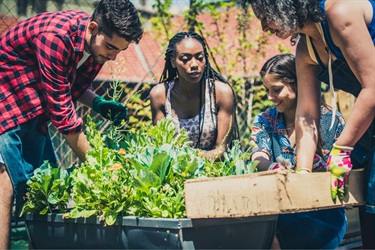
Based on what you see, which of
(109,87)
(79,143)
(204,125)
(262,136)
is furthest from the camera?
(109,87)

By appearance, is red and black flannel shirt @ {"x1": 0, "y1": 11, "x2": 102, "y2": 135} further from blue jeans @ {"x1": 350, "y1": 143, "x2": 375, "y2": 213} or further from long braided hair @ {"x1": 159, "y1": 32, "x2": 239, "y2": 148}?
blue jeans @ {"x1": 350, "y1": 143, "x2": 375, "y2": 213}

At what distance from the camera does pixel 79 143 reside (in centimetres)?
268

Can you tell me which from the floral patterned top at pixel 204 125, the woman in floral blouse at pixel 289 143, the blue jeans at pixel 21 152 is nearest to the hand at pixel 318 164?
the woman in floral blouse at pixel 289 143

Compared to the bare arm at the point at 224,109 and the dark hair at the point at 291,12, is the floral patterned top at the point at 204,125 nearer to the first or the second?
the bare arm at the point at 224,109

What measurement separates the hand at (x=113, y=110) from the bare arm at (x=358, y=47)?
4.55 ft

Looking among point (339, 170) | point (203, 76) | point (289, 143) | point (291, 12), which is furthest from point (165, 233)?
point (203, 76)

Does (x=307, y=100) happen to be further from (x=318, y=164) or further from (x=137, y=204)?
(x=137, y=204)

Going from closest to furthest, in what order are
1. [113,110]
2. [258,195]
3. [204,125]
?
[258,195]
[113,110]
[204,125]

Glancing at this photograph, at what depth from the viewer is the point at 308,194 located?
195 cm

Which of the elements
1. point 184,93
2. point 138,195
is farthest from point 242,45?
point 138,195

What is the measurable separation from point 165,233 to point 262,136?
128 centimetres

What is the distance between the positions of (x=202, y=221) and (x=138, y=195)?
32cm

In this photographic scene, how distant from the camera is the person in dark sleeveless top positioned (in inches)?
80.5

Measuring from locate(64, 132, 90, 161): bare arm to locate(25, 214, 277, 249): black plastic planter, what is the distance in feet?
1.15
